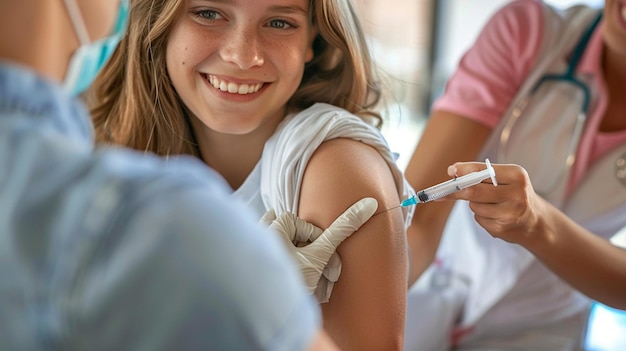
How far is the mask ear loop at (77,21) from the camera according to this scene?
0.78 metres

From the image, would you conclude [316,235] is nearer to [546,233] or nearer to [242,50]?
[242,50]

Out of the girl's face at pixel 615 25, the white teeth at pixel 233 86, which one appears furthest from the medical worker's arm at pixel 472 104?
the white teeth at pixel 233 86

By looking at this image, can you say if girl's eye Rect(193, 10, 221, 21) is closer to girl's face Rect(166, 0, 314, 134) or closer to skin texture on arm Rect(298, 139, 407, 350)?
girl's face Rect(166, 0, 314, 134)

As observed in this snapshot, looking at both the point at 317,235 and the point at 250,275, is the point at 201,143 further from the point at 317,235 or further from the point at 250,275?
the point at 250,275

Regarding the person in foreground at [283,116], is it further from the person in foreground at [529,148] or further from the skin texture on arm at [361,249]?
the person in foreground at [529,148]

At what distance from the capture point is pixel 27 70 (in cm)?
73

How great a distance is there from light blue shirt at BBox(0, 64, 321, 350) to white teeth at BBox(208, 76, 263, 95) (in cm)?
71

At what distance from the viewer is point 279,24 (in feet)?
4.41

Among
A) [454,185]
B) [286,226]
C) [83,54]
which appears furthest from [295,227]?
[83,54]

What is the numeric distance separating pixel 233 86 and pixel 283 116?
0.53 feet

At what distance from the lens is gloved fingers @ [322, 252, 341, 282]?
1.18m

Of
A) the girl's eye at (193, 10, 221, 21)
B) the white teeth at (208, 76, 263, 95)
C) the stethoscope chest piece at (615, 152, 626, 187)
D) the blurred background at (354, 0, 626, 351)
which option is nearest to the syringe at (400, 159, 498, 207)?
the white teeth at (208, 76, 263, 95)

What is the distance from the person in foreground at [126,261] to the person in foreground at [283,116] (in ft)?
1.80

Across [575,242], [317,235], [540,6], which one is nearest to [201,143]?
[317,235]
